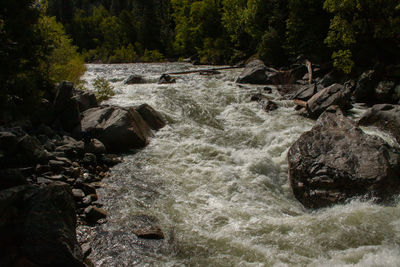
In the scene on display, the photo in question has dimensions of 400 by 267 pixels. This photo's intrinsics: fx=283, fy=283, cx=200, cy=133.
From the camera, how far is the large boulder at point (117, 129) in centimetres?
1022

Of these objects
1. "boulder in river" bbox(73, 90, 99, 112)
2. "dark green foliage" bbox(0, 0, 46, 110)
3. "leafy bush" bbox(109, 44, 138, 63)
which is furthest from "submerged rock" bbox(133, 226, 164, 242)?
"leafy bush" bbox(109, 44, 138, 63)

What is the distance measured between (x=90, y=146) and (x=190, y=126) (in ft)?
14.8

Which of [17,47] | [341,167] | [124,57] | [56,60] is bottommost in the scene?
[341,167]

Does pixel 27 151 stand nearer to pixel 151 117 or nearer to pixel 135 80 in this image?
pixel 151 117

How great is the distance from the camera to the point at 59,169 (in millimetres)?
7578

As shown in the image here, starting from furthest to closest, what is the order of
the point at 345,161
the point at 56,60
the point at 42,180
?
the point at 56,60
the point at 345,161
the point at 42,180

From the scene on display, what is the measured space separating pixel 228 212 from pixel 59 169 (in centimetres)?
461

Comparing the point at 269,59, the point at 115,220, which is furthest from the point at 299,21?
the point at 115,220

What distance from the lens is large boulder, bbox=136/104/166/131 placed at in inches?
483

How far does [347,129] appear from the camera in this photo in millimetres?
8602

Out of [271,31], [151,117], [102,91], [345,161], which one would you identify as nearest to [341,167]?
[345,161]

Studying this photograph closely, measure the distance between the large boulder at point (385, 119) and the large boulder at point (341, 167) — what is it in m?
3.03

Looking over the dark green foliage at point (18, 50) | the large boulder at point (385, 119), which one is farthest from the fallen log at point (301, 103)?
the dark green foliage at point (18, 50)

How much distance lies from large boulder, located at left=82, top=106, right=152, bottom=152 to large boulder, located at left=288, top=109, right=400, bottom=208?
18.0 ft
